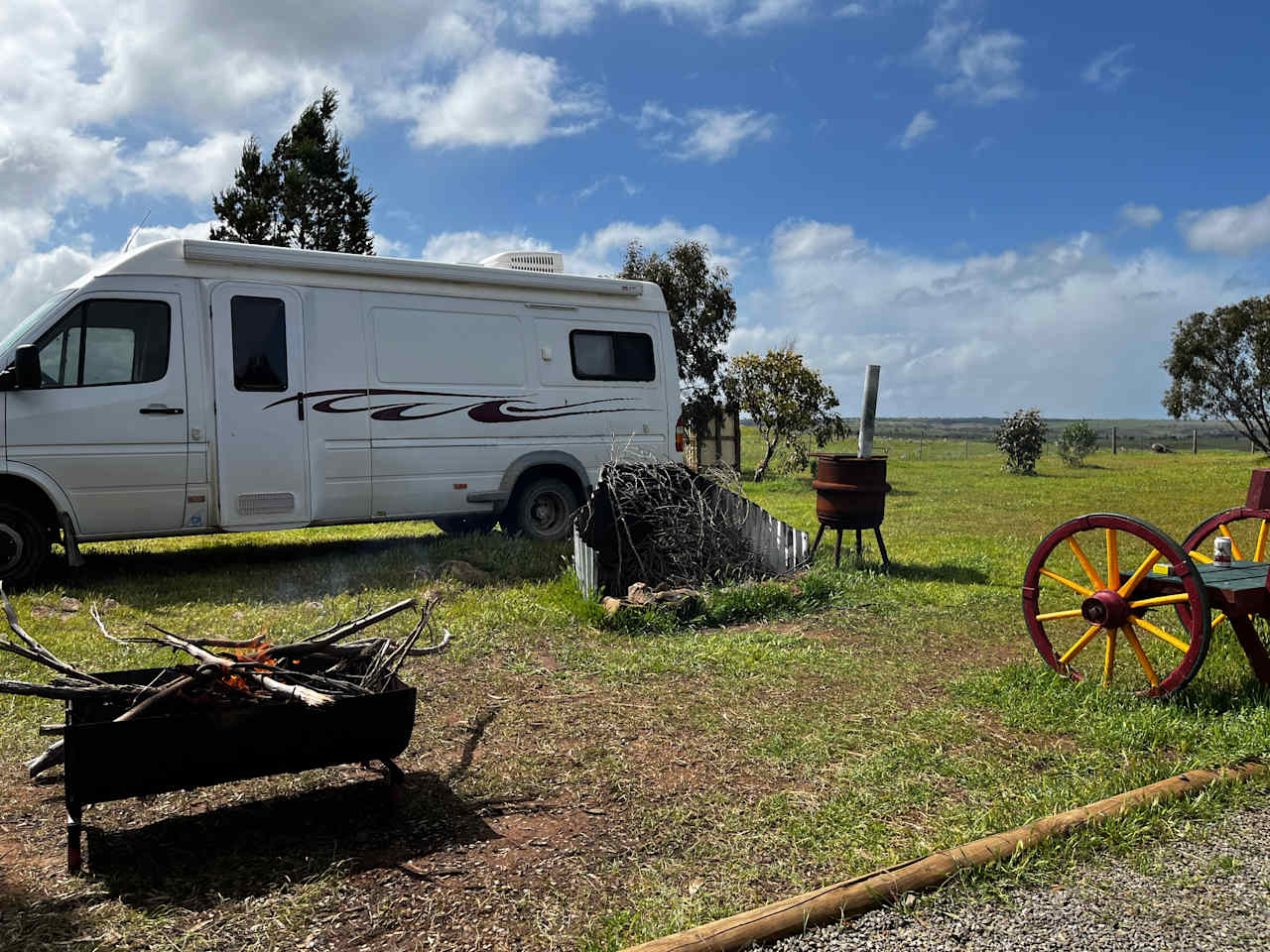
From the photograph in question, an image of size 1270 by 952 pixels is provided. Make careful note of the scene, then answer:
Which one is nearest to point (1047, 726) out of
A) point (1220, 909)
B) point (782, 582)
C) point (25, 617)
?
point (1220, 909)

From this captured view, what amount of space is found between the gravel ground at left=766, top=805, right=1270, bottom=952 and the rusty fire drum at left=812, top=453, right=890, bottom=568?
15.3 ft

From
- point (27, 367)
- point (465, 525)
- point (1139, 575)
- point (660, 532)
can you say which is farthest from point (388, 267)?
point (1139, 575)

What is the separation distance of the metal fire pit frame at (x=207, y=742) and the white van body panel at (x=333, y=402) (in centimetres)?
472

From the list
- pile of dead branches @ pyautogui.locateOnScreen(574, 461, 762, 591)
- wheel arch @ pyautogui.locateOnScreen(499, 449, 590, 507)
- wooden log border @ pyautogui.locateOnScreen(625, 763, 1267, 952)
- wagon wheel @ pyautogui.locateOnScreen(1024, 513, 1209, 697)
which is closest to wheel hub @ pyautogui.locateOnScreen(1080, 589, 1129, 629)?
wagon wheel @ pyautogui.locateOnScreen(1024, 513, 1209, 697)

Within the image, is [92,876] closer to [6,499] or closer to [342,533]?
[6,499]

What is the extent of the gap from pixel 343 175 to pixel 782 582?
19.4 metres

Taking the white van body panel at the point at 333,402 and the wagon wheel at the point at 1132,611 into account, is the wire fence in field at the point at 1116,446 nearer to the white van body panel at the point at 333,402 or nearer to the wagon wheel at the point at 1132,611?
the white van body panel at the point at 333,402

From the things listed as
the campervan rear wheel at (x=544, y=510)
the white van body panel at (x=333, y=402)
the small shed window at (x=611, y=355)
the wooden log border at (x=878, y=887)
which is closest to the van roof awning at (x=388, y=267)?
the white van body panel at (x=333, y=402)

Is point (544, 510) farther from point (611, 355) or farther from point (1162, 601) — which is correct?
point (1162, 601)

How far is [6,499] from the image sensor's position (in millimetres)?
7266

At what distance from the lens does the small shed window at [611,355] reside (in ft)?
31.2

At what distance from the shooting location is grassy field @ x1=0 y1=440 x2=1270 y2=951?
9.27 ft

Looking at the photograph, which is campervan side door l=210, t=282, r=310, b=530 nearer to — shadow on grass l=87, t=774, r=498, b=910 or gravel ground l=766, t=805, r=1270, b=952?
shadow on grass l=87, t=774, r=498, b=910

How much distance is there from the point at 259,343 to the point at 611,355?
11.5ft
